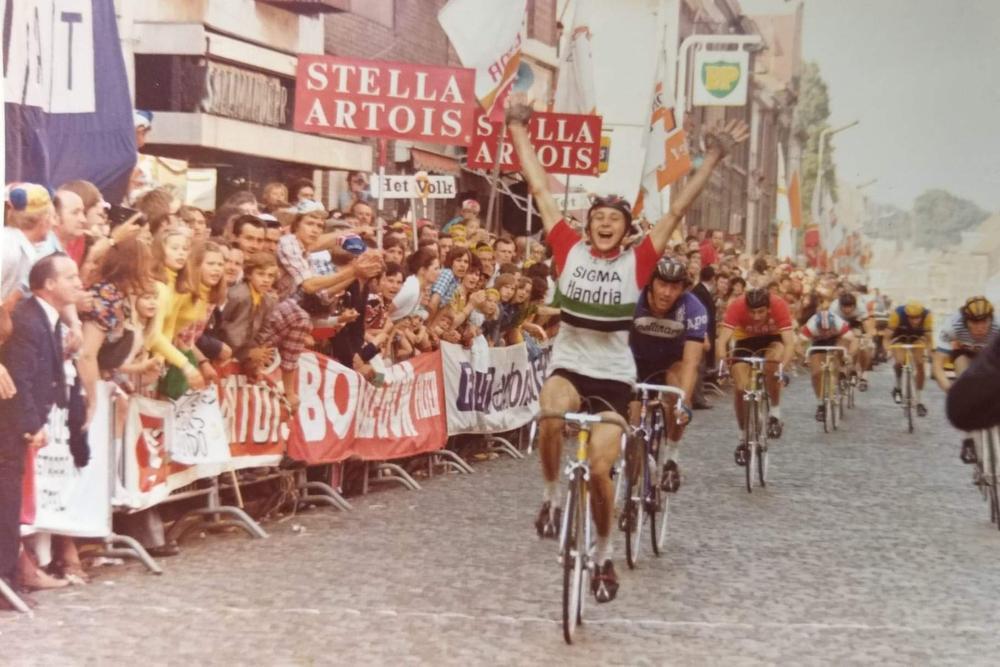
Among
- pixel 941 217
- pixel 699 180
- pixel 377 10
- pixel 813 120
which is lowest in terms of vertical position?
pixel 941 217

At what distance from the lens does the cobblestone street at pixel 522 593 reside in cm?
608

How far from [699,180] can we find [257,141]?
4.10 meters

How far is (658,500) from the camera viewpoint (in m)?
8.69

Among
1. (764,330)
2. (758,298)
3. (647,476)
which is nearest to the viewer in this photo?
(647,476)

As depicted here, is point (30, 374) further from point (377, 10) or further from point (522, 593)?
point (377, 10)

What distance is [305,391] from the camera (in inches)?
383

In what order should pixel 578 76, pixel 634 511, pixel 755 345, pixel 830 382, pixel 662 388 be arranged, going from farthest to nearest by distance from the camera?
1. pixel 830 382
2. pixel 578 76
3. pixel 755 345
4. pixel 634 511
5. pixel 662 388

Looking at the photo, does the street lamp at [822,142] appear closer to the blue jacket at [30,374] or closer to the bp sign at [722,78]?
the bp sign at [722,78]

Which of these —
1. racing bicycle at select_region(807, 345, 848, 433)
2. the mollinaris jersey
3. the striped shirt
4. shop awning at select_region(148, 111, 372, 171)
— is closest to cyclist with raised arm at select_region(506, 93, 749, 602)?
the mollinaris jersey

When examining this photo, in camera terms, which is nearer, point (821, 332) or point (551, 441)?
point (551, 441)

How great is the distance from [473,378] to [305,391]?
11.3ft

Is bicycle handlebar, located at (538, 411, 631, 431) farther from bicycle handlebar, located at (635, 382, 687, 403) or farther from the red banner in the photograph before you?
the red banner

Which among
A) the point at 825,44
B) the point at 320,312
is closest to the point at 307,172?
the point at 320,312

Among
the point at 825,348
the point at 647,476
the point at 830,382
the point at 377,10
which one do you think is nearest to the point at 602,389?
the point at 647,476
